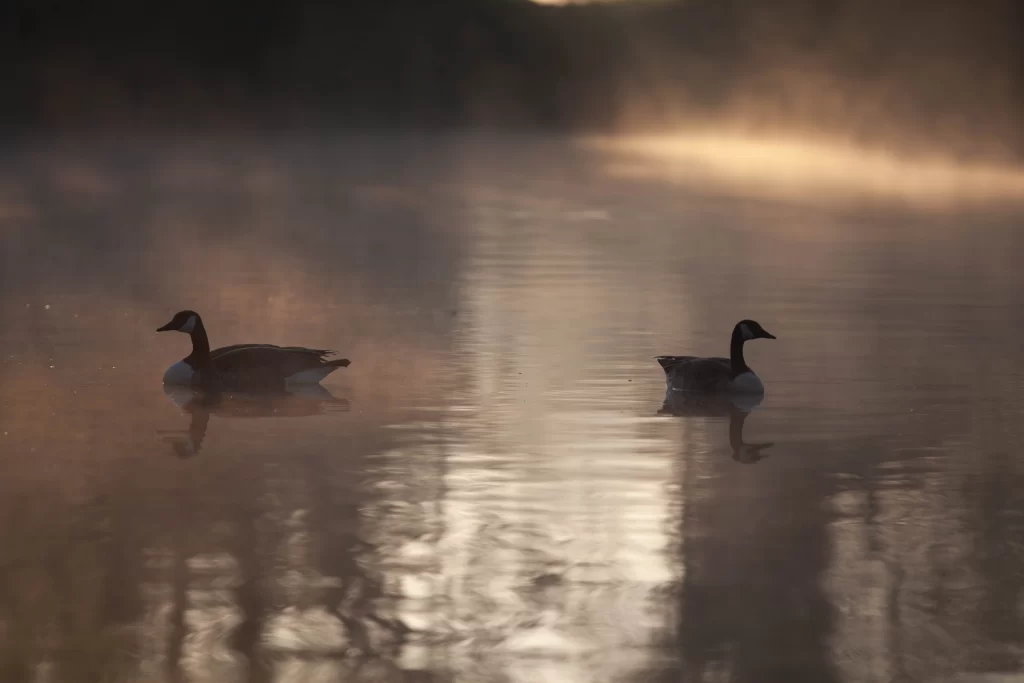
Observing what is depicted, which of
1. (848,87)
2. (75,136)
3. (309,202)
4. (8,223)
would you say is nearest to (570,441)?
(8,223)

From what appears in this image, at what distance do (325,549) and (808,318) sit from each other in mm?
12531

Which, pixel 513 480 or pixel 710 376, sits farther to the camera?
pixel 710 376

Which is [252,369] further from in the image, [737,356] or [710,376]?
[737,356]

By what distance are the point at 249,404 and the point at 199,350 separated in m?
1.00

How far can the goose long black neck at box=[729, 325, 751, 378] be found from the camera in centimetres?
1521

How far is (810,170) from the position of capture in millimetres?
86000

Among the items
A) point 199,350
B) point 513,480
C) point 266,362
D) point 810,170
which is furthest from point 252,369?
point 810,170

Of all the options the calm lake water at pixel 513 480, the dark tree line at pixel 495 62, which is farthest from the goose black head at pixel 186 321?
the dark tree line at pixel 495 62

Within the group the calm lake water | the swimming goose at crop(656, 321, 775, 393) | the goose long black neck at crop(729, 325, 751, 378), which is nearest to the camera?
the calm lake water

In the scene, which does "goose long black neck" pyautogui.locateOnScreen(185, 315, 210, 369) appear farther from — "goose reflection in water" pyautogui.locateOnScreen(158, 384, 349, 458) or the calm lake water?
the calm lake water

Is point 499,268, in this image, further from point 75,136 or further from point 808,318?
point 75,136

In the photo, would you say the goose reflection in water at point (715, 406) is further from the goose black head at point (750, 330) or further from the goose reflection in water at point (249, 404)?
the goose reflection in water at point (249, 404)

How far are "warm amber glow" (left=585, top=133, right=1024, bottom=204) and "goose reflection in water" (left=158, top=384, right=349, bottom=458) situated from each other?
1705 inches

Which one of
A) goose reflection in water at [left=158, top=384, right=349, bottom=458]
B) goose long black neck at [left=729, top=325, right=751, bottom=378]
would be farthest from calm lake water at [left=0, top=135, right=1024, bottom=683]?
goose long black neck at [left=729, top=325, right=751, bottom=378]
